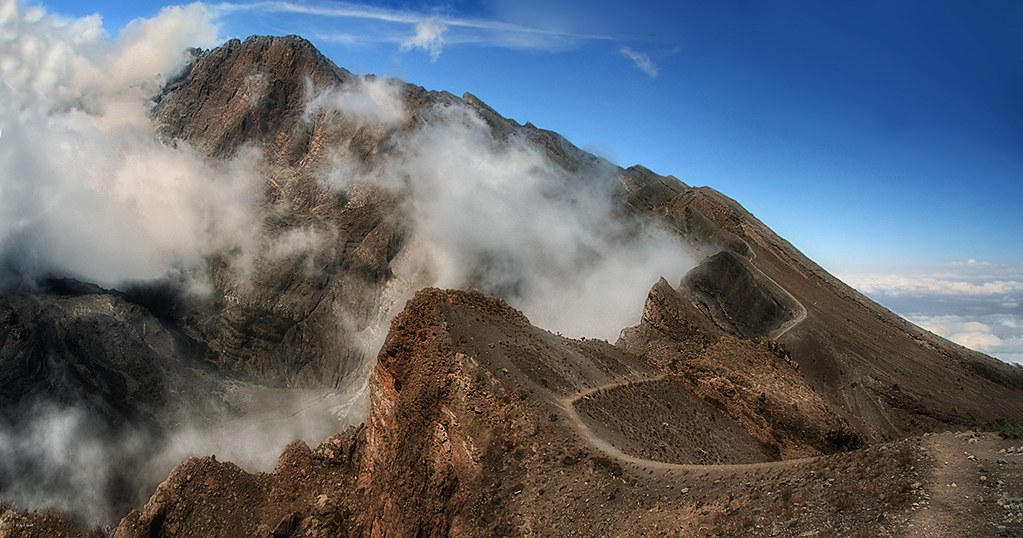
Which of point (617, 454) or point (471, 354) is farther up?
point (471, 354)

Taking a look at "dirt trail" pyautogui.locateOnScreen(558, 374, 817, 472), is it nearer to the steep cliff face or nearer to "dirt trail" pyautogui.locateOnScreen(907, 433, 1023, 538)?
the steep cliff face

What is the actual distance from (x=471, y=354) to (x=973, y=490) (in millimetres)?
21103

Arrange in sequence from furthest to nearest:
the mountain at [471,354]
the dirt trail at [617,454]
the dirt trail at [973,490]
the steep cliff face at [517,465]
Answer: the mountain at [471,354], the dirt trail at [617,454], the steep cliff face at [517,465], the dirt trail at [973,490]

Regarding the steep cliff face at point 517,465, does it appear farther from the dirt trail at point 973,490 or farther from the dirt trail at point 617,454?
the dirt trail at point 973,490

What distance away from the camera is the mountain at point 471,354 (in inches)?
1101

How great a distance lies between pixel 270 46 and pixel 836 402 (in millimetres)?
108210

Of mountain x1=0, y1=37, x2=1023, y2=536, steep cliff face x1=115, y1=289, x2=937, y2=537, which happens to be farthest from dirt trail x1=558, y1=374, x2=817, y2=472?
mountain x1=0, y1=37, x2=1023, y2=536

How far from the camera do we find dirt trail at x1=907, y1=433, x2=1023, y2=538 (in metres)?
16.5

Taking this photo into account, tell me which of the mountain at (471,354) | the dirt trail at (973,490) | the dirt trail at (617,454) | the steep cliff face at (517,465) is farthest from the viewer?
the mountain at (471,354)

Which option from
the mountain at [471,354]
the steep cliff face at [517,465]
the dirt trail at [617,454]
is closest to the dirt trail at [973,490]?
the mountain at [471,354]

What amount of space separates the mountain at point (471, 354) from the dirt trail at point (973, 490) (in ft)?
0.95

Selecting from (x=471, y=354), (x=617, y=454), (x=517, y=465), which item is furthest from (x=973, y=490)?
(x=471, y=354)

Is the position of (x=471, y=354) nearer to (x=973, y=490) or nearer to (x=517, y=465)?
(x=517, y=465)

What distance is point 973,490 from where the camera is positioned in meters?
18.1
